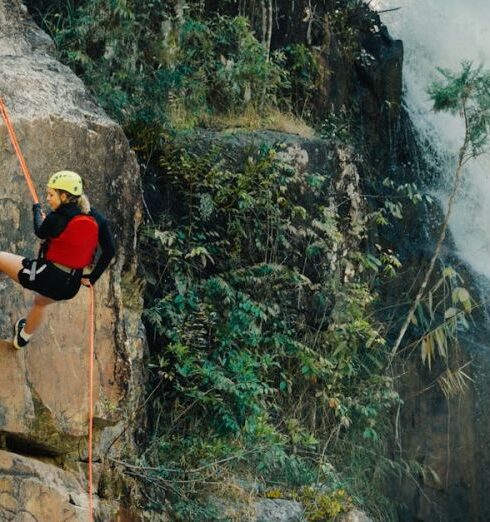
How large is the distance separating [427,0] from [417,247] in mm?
6244

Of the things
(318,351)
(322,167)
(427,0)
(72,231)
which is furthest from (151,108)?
(427,0)

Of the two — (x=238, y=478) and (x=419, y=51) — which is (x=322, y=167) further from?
(x=419, y=51)

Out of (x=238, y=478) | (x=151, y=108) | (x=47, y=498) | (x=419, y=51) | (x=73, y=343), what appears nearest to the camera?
(x=47, y=498)

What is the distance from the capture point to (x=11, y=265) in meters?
7.59

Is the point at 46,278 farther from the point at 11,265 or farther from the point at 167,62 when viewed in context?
the point at 167,62

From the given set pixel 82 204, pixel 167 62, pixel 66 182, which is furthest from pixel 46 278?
pixel 167 62

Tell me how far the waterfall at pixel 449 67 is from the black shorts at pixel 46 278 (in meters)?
8.14

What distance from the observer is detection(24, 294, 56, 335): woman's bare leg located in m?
7.83

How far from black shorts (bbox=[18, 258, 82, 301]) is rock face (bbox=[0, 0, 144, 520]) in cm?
63

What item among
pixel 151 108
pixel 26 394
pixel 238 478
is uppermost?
pixel 151 108

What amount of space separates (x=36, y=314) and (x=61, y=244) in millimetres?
633

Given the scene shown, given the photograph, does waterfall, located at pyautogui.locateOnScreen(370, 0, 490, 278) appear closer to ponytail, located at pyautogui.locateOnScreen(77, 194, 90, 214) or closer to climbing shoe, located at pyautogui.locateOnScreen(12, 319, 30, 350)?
ponytail, located at pyautogui.locateOnScreen(77, 194, 90, 214)

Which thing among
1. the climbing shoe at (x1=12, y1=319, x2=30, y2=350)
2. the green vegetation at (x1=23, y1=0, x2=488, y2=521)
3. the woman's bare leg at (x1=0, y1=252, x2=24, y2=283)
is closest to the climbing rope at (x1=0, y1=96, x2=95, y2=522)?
the climbing shoe at (x1=12, y1=319, x2=30, y2=350)

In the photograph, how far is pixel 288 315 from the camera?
1207 cm
